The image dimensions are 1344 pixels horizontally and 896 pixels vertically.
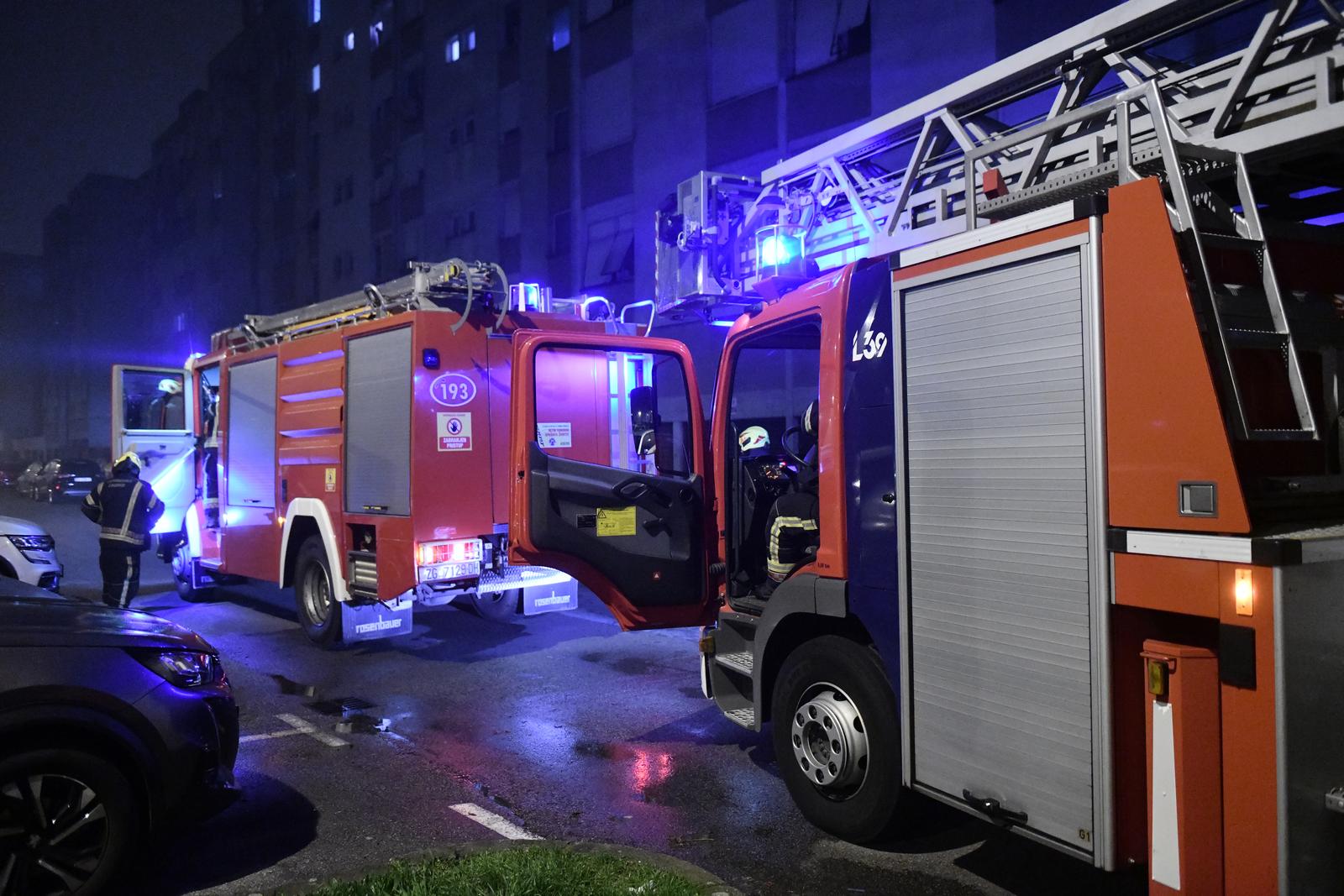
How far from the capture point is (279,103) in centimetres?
4444

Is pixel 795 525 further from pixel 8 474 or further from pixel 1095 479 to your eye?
pixel 8 474

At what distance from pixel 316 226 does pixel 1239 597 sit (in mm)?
41593

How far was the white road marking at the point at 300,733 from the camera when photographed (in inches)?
236

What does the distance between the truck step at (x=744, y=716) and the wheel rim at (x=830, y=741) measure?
377mm

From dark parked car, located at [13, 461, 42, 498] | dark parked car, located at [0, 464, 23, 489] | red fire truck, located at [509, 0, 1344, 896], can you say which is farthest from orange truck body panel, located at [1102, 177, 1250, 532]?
dark parked car, located at [0, 464, 23, 489]

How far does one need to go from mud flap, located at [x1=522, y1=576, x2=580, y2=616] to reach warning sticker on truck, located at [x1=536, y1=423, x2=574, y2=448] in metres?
1.20

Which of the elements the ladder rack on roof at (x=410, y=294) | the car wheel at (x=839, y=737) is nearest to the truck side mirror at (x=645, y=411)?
the car wheel at (x=839, y=737)

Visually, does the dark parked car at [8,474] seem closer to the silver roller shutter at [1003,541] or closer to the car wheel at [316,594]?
the car wheel at [316,594]

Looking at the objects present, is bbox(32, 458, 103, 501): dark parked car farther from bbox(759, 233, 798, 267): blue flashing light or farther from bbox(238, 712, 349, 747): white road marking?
bbox(759, 233, 798, 267): blue flashing light

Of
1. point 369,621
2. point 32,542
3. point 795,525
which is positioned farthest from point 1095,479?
point 32,542

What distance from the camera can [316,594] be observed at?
9.10 m

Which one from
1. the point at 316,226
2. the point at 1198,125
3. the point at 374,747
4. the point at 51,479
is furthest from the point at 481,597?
the point at 316,226

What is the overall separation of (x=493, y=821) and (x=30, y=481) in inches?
1546

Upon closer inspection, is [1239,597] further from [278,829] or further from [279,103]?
[279,103]
